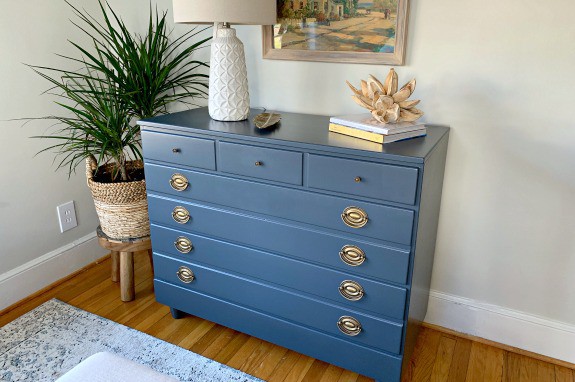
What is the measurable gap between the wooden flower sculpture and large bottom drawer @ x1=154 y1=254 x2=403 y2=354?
692mm

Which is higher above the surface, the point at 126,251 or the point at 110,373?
the point at 110,373

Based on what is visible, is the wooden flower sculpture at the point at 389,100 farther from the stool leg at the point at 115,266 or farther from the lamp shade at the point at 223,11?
the stool leg at the point at 115,266

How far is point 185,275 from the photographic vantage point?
1903mm

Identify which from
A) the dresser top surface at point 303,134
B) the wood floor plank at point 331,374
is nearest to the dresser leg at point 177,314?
the wood floor plank at point 331,374

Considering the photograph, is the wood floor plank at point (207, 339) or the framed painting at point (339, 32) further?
the wood floor plank at point (207, 339)

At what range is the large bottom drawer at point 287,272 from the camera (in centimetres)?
150

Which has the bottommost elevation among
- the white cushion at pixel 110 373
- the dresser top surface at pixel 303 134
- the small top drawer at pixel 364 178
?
the white cushion at pixel 110 373

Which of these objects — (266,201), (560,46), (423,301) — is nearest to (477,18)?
(560,46)

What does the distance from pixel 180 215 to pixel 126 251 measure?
45cm

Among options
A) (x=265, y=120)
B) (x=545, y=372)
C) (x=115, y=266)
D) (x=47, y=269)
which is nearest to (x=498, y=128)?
(x=265, y=120)

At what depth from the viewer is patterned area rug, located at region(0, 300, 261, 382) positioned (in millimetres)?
1728

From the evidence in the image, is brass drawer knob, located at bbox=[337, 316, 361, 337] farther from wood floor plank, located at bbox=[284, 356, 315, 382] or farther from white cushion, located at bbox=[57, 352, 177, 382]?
white cushion, located at bbox=[57, 352, 177, 382]

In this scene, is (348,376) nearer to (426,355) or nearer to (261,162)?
(426,355)

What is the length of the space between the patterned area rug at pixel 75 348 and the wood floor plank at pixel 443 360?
2.32 ft
